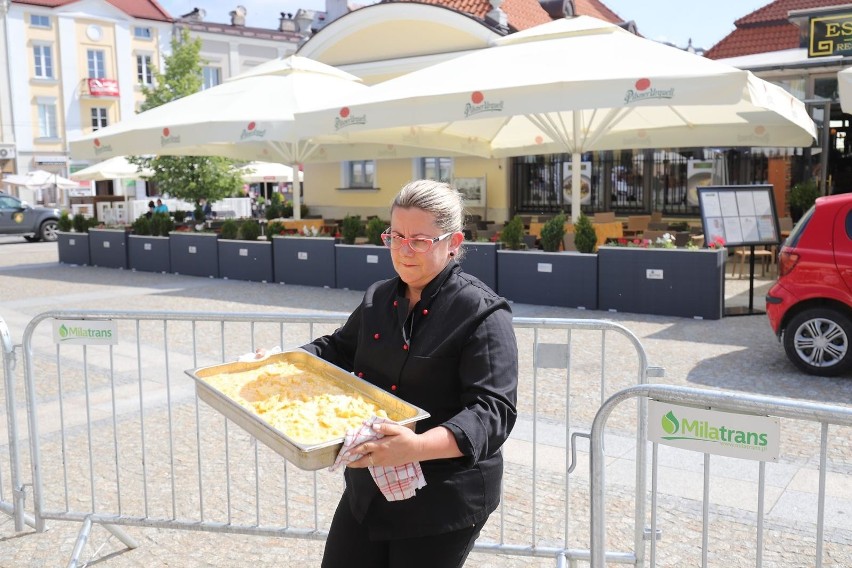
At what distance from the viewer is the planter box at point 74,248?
756 inches

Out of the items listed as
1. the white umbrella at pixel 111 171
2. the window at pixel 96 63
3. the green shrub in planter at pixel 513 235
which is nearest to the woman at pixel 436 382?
the green shrub in planter at pixel 513 235

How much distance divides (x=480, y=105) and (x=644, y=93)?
81.2 inches

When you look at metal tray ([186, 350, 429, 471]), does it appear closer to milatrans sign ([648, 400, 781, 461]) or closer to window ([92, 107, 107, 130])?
milatrans sign ([648, 400, 781, 461])

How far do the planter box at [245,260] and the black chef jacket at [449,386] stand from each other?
12859 millimetres

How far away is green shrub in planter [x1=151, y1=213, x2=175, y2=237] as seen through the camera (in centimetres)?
1766

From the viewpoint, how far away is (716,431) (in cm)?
257

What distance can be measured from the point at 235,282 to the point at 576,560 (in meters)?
12.4

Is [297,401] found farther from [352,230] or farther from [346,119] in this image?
[352,230]

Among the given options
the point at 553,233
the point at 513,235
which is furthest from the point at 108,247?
the point at 553,233

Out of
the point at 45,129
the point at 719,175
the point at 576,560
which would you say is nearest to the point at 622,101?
the point at 576,560

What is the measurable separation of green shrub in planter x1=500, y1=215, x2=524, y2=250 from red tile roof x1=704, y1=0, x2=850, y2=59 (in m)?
16.1

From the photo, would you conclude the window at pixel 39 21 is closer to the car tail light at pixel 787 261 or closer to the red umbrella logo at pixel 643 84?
the red umbrella logo at pixel 643 84

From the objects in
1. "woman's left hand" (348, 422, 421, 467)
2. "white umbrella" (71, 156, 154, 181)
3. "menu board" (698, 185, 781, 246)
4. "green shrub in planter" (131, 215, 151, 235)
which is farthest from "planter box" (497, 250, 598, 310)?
"white umbrella" (71, 156, 154, 181)

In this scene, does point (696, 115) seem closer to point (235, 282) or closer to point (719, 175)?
point (719, 175)
